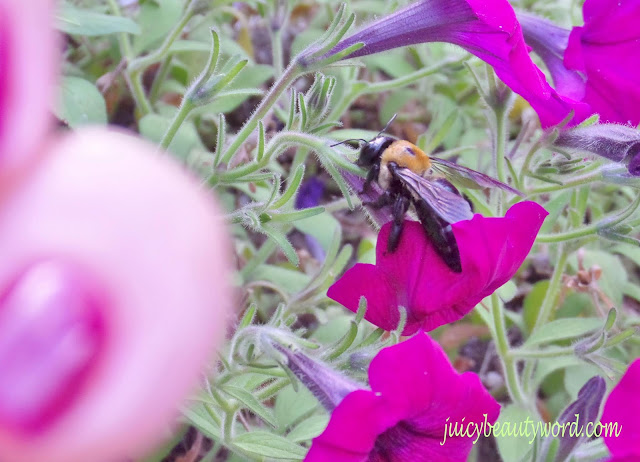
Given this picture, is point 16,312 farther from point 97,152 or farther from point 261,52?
point 261,52

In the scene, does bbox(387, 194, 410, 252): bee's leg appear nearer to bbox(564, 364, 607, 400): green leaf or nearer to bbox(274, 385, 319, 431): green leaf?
bbox(274, 385, 319, 431): green leaf

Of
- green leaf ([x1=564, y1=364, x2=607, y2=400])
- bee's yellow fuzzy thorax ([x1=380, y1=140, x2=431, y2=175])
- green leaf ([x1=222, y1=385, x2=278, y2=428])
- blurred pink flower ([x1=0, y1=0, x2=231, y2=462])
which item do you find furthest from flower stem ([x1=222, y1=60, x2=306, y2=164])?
green leaf ([x1=564, y1=364, x2=607, y2=400])

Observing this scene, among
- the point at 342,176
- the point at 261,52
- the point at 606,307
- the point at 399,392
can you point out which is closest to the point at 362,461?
the point at 399,392

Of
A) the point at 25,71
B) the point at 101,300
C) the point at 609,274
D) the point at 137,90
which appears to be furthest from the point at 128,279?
the point at 609,274

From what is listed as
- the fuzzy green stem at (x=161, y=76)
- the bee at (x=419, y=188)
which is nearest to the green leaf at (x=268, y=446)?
the bee at (x=419, y=188)

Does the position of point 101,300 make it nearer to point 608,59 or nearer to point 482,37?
point 482,37

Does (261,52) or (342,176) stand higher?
(342,176)
